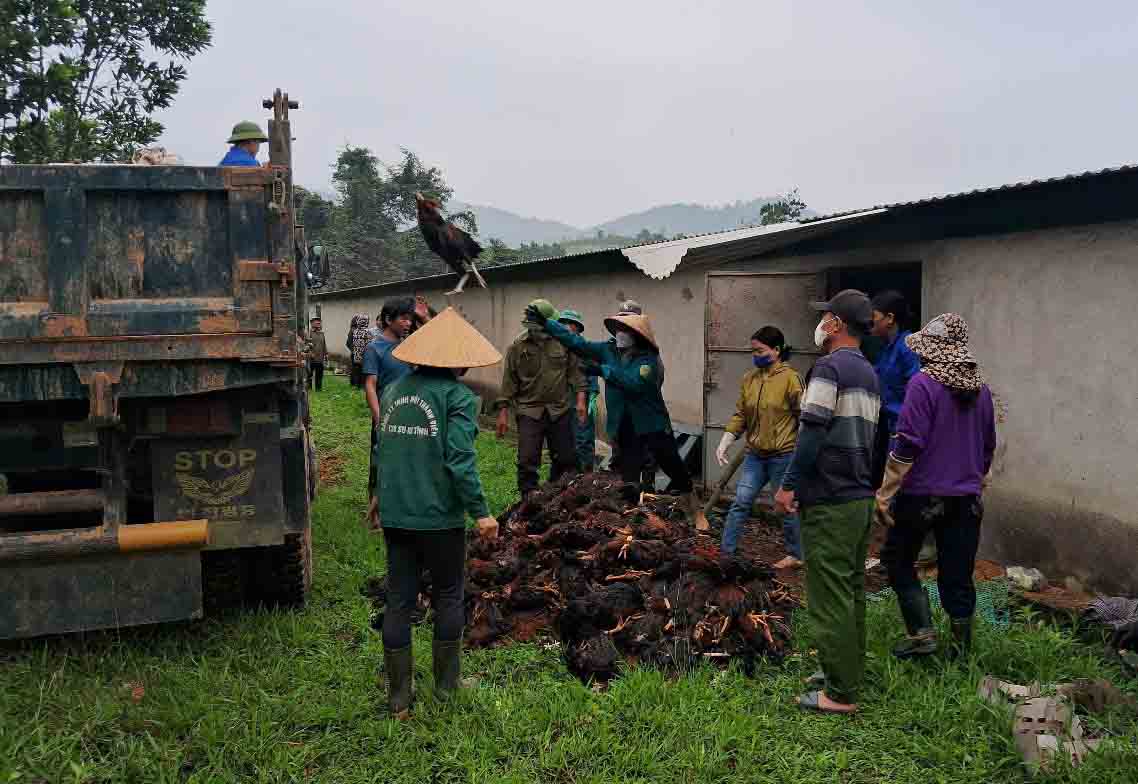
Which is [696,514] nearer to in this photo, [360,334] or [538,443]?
[538,443]

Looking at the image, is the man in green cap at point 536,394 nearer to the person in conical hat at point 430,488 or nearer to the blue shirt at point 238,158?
the blue shirt at point 238,158

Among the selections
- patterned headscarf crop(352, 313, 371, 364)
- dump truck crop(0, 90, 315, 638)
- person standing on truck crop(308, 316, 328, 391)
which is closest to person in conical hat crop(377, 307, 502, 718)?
dump truck crop(0, 90, 315, 638)

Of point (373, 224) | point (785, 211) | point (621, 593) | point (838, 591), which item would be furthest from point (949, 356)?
point (373, 224)

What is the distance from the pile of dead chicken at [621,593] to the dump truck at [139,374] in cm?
146

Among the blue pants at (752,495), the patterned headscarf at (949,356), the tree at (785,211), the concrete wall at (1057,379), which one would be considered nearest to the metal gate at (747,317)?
the concrete wall at (1057,379)

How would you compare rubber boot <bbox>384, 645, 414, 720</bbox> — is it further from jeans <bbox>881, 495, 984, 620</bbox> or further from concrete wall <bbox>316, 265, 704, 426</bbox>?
concrete wall <bbox>316, 265, 704, 426</bbox>

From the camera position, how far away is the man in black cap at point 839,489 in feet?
12.0

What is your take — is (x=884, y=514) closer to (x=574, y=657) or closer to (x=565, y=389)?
(x=574, y=657)

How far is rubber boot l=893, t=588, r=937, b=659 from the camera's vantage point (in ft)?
13.4

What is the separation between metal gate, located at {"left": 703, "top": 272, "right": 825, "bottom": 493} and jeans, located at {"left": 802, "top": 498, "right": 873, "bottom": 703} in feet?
13.5

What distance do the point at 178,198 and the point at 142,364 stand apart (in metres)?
0.76

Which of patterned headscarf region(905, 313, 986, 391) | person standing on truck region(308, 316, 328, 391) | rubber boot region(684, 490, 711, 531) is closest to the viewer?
patterned headscarf region(905, 313, 986, 391)

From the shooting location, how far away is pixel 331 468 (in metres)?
9.66

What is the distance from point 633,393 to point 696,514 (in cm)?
115
